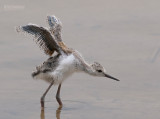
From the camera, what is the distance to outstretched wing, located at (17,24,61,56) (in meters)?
9.98

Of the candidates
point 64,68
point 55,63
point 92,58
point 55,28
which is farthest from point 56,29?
point 92,58

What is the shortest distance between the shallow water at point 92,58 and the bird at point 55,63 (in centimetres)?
32

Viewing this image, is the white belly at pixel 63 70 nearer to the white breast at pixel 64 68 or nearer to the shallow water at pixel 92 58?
the white breast at pixel 64 68

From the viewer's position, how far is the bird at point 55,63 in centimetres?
1006

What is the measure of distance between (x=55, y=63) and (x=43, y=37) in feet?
1.33

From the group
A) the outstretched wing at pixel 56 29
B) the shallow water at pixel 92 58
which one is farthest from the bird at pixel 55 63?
the shallow water at pixel 92 58

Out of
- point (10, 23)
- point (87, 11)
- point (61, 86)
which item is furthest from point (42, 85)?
point (87, 11)

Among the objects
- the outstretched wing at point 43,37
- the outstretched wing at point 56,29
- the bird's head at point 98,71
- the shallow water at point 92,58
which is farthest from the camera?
the outstretched wing at point 56,29

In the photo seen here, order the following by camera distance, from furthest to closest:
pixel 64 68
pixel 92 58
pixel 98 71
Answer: pixel 92 58, pixel 98 71, pixel 64 68

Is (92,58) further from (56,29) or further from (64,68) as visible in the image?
(64,68)

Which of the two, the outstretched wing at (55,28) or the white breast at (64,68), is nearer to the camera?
the white breast at (64,68)

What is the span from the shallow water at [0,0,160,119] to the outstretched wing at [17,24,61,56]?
74 centimetres

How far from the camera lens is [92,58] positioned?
38.6 feet

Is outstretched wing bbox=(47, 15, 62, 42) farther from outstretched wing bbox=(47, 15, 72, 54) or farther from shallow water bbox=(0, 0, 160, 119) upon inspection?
shallow water bbox=(0, 0, 160, 119)
